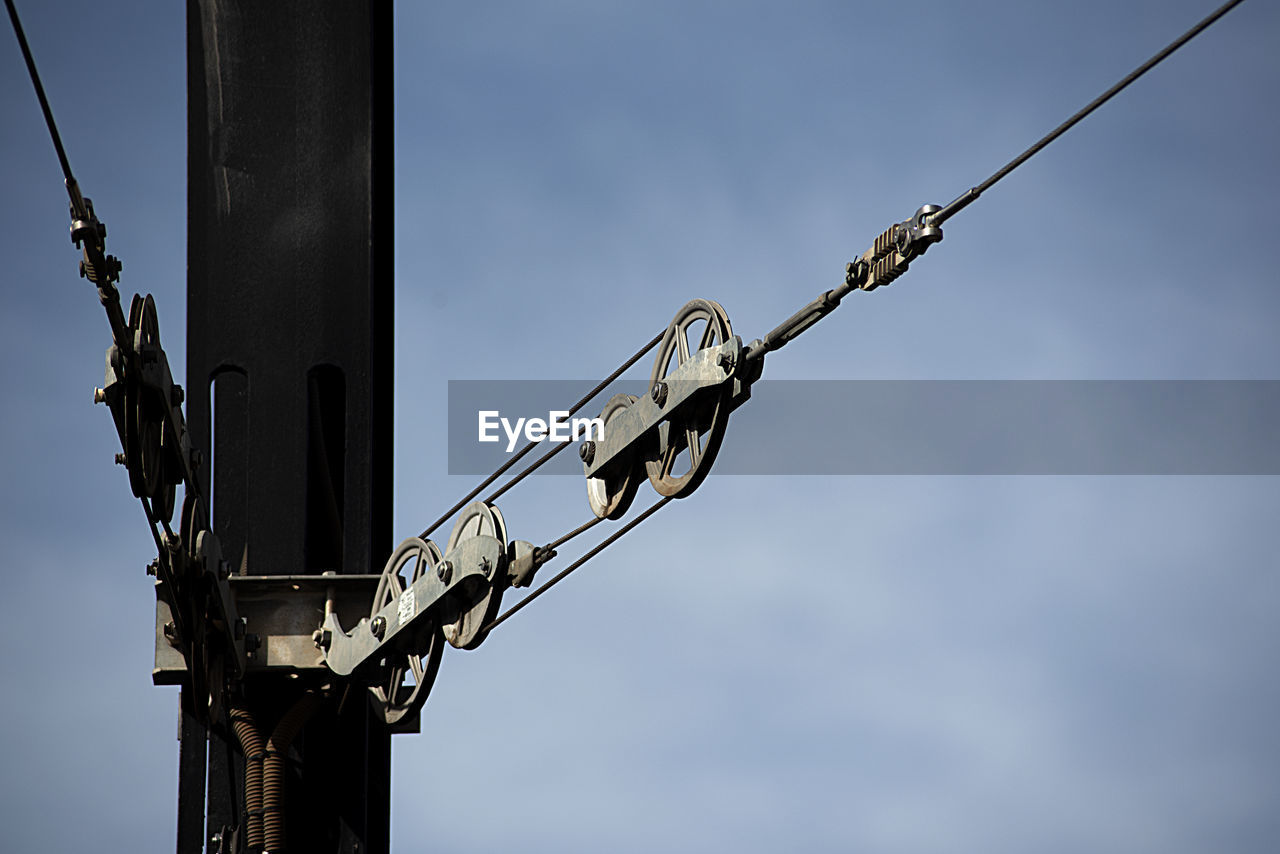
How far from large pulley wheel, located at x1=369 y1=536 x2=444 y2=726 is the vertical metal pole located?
64 cm

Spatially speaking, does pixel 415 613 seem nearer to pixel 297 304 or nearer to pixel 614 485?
pixel 614 485

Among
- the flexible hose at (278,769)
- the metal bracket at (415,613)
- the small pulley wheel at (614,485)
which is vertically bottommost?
the flexible hose at (278,769)

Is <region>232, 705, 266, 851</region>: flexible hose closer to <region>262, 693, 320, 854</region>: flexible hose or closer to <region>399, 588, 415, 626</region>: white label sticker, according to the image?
<region>262, 693, 320, 854</region>: flexible hose

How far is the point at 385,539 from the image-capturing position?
1255 centimetres

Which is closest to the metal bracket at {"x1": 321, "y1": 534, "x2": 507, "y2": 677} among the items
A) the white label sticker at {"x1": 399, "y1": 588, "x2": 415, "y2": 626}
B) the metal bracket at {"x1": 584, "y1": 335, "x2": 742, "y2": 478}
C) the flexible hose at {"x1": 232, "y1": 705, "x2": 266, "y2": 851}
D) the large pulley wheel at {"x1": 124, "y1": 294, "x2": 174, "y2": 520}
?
the white label sticker at {"x1": 399, "y1": 588, "x2": 415, "y2": 626}

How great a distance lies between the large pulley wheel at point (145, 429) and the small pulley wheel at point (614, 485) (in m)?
2.10

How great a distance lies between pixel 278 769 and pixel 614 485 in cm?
287

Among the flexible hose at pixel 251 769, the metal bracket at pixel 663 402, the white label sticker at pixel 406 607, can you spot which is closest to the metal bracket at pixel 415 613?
the white label sticker at pixel 406 607

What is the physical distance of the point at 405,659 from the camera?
11453mm

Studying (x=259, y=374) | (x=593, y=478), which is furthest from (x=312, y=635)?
(x=593, y=478)

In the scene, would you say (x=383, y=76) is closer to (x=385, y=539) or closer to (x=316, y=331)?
(x=316, y=331)

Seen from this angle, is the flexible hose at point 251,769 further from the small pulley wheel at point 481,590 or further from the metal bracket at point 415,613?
the small pulley wheel at point 481,590

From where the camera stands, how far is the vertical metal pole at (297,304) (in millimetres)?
12242

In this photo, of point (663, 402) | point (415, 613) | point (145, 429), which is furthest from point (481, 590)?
point (145, 429)
